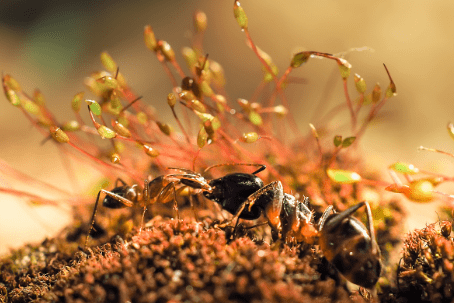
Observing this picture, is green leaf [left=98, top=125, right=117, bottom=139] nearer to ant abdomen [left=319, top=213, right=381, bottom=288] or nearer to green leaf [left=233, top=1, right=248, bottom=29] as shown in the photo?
green leaf [left=233, top=1, right=248, bottom=29]

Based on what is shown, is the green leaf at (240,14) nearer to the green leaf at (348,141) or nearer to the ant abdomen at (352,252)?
the green leaf at (348,141)

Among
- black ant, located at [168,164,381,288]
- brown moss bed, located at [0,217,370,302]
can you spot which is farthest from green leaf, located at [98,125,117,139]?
brown moss bed, located at [0,217,370,302]

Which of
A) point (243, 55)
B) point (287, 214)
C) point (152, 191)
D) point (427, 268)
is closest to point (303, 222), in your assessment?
point (287, 214)

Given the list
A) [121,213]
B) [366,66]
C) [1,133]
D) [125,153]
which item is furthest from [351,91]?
[1,133]

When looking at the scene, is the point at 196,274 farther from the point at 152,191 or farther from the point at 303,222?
the point at 152,191

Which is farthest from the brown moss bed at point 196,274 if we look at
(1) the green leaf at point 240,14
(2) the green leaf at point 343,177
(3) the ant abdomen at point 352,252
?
(1) the green leaf at point 240,14

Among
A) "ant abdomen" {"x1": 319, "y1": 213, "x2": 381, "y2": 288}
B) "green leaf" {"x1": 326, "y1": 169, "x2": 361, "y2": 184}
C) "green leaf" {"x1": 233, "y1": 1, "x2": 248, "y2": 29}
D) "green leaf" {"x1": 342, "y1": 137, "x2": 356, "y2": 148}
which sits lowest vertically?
"ant abdomen" {"x1": 319, "y1": 213, "x2": 381, "y2": 288}
